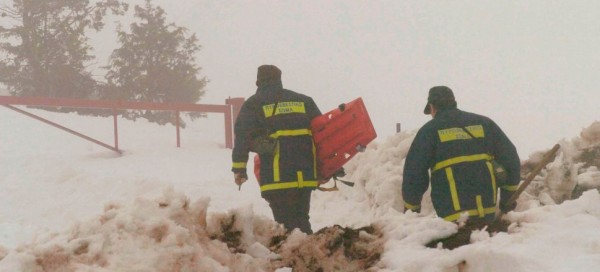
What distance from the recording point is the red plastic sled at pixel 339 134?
5578 mm

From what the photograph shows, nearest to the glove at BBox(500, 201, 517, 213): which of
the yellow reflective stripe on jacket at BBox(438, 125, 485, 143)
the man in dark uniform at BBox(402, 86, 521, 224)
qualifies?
the man in dark uniform at BBox(402, 86, 521, 224)

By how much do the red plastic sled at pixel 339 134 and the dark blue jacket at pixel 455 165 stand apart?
36.8 inches

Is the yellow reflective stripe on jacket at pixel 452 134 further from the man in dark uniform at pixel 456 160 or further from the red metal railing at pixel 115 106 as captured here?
the red metal railing at pixel 115 106

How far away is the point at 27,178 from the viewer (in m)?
10.3

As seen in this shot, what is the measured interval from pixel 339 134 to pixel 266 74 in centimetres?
83

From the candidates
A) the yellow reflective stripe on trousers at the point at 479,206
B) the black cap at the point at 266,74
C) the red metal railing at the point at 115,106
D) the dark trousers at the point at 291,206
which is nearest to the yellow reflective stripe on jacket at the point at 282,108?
the black cap at the point at 266,74

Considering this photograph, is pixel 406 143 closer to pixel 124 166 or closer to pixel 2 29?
pixel 124 166

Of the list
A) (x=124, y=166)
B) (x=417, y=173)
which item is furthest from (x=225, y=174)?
(x=417, y=173)

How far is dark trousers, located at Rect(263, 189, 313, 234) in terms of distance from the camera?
5367 mm

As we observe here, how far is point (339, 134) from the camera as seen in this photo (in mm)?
5582

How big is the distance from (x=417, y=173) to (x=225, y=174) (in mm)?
6633

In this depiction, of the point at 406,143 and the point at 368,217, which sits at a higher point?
the point at 406,143

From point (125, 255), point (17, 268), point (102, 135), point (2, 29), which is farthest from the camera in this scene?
point (2, 29)

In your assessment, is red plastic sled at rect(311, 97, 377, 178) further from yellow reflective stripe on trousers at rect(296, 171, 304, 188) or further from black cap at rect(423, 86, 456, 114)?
black cap at rect(423, 86, 456, 114)
